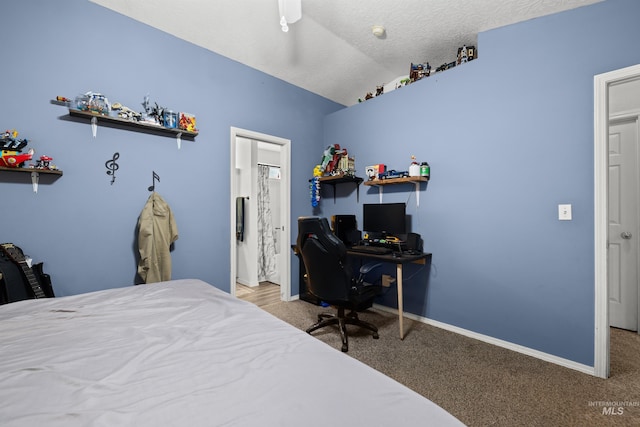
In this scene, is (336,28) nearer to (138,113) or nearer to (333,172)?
(333,172)

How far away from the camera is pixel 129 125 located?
2.34 metres

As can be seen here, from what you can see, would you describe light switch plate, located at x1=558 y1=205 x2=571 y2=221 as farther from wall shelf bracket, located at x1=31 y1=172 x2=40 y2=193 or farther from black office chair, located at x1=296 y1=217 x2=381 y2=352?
wall shelf bracket, located at x1=31 y1=172 x2=40 y2=193

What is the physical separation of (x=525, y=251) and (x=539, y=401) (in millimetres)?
1114

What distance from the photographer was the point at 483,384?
184cm

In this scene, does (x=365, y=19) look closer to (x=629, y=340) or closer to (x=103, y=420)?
(x=103, y=420)

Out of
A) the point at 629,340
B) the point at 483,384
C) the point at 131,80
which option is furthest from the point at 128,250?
the point at 629,340

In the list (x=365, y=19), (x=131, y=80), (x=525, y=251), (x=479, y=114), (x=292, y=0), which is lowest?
(x=525, y=251)

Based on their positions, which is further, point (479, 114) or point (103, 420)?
point (479, 114)

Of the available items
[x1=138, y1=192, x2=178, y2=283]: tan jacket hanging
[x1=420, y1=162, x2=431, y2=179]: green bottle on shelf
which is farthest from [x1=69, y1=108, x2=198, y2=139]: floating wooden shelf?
[x1=420, y1=162, x2=431, y2=179]: green bottle on shelf

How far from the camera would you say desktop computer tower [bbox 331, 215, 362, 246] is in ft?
11.3

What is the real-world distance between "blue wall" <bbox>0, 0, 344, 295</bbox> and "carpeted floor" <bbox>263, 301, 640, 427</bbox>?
186 cm

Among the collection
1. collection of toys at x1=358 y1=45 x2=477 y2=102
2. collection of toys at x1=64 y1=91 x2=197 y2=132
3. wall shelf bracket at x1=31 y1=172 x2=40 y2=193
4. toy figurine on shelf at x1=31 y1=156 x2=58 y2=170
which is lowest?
wall shelf bracket at x1=31 y1=172 x2=40 y2=193

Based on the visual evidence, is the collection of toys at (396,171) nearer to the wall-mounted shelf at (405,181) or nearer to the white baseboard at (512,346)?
the wall-mounted shelf at (405,181)

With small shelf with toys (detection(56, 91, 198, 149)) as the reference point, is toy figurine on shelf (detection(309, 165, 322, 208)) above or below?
below
